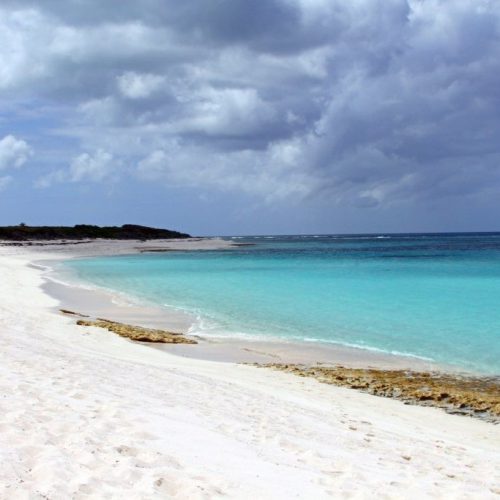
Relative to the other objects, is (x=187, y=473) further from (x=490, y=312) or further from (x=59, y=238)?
(x=59, y=238)

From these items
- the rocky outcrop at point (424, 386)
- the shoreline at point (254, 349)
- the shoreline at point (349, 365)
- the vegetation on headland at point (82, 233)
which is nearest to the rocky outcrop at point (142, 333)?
the shoreline at point (349, 365)

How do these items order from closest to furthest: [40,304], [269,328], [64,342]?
[64,342]
[269,328]
[40,304]

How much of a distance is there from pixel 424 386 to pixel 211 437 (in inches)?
275

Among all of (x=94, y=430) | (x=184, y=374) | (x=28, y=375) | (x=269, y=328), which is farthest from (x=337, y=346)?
(x=94, y=430)

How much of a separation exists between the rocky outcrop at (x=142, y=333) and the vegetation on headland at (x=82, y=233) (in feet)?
302

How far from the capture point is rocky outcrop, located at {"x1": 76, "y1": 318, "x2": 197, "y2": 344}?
1629 centimetres

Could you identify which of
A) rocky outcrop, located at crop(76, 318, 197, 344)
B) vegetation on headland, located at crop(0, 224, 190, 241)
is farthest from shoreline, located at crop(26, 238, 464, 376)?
vegetation on headland, located at crop(0, 224, 190, 241)

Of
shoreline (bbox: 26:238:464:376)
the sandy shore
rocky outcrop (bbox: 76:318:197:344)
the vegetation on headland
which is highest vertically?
the vegetation on headland

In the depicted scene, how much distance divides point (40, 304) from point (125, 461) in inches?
736

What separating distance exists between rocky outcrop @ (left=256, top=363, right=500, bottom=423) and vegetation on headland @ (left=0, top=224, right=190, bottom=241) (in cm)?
9970

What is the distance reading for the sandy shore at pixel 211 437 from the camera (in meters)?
5.16

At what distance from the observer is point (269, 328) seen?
1994 centimetres

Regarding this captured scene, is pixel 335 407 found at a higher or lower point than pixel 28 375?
lower

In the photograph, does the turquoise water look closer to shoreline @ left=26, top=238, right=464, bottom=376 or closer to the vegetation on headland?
shoreline @ left=26, top=238, right=464, bottom=376
